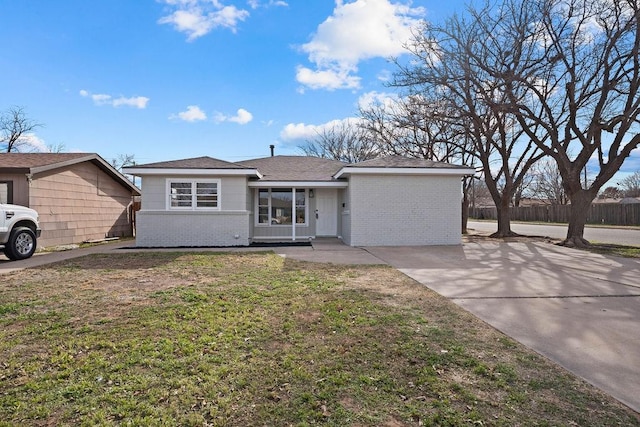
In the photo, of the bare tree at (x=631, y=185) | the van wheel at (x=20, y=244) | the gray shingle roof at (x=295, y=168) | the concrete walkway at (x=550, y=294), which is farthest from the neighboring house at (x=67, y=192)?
the bare tree at (x=631, y=185)

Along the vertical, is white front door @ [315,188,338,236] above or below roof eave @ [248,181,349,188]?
below

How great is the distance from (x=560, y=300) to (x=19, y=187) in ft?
49.1

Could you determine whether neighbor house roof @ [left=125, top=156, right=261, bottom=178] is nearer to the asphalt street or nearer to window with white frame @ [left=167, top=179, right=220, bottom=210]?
window with white frame @ [left=167, top=179, right=220, bottom=210]

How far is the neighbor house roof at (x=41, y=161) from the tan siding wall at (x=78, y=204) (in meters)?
0.34

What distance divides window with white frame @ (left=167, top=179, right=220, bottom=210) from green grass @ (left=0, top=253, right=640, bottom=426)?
23.5ft

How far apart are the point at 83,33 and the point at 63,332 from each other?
10.8 m

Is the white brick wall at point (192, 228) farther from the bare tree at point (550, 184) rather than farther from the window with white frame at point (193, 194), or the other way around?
the bare tree at point (550, 184)

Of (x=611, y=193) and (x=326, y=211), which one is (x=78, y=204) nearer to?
(x=326, y=211)

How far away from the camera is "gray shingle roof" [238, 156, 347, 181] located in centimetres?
1443

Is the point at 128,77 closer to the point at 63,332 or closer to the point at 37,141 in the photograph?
the point at 63,332

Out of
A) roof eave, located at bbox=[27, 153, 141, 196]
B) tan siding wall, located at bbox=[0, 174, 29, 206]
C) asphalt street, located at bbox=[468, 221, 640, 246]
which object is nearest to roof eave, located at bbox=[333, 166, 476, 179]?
asphalt street, located at bbox=[468, 221, 640, 246]

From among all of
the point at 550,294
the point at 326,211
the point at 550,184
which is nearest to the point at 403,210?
the point at 326,211

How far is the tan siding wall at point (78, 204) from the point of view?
12.5m

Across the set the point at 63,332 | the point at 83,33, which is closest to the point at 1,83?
the point at 83,33
